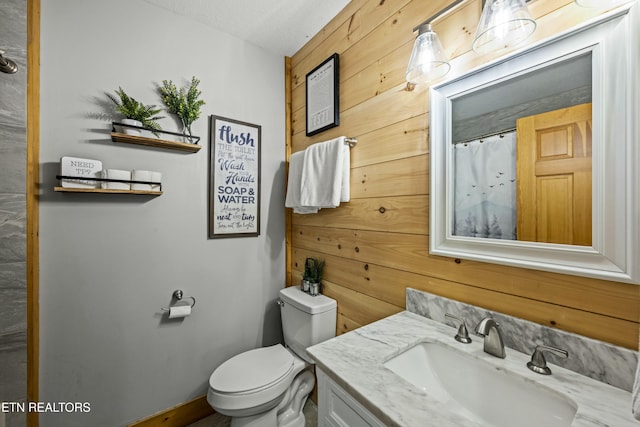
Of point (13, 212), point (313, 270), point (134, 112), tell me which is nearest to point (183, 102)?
point (134, 112)

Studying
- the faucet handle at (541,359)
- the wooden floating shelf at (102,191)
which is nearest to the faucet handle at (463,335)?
the faucet handle at (541,359)

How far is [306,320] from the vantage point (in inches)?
58.6

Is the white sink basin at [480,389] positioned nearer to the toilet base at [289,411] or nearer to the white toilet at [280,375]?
the white toilet at [280,375]

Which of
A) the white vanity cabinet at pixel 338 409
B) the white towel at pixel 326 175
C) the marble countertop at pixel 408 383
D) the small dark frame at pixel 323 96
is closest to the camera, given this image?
the marble countertop at pixel 408 383

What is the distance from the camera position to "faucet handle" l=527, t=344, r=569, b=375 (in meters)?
0.68

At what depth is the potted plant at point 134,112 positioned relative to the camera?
128cm

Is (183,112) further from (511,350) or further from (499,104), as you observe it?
(511,350)

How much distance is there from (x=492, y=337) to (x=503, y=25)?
93 cm

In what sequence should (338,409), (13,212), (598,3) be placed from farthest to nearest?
(13,212), (338,409), (598,3)

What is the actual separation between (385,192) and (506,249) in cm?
54

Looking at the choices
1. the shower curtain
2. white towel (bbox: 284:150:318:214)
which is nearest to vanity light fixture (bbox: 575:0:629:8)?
the shower curtain

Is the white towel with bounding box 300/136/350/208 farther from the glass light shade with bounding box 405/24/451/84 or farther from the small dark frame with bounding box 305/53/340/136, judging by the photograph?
the glass light shade with bounding box 405/24/451/84

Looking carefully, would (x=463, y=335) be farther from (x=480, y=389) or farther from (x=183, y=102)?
(x=183, y=102)

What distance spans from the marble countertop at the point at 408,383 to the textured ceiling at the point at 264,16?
172cm
